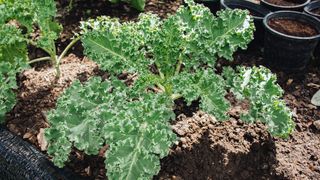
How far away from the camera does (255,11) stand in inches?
159

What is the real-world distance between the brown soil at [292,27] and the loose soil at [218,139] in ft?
1.19

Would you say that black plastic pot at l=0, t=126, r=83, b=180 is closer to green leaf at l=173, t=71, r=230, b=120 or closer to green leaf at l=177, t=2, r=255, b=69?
green leaf at l=173, t=71, r=230, b=120

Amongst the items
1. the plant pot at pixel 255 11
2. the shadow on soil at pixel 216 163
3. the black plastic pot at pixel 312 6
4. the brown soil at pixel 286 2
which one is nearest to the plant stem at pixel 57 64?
the shadow on soil at pixel 216 163

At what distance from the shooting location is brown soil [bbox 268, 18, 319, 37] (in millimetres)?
3593

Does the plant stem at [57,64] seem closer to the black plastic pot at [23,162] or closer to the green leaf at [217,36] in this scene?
the black plastic pot at [23,162]

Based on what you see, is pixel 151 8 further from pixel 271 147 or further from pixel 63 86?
pixel 271 147

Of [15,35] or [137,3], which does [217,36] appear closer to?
[15,35]

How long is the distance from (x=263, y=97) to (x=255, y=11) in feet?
5.58

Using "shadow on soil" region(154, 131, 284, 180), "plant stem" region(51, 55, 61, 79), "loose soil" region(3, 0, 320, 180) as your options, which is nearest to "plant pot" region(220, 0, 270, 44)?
"loose soil" region(3, 0, 320, 180)

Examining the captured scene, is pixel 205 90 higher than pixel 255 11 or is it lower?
higher

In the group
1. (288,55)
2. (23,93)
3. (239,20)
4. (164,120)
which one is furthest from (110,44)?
(288,55)

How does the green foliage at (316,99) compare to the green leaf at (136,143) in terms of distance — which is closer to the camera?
the green leaf at (136,143)

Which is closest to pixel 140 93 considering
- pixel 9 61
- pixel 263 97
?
pixel 263 97

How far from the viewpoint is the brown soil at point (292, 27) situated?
3.59 meters
